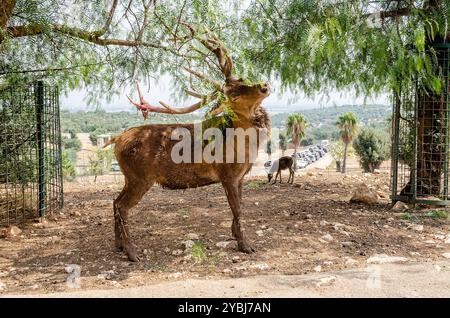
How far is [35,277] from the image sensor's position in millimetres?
5289

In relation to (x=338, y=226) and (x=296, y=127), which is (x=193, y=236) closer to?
(x=338, y=226)

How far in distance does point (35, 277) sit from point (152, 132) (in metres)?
2.10

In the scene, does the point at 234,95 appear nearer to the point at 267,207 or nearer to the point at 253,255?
the point at 253,255

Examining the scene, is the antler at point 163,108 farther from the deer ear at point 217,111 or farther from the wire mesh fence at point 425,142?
the wire mesh fence at point 425,142

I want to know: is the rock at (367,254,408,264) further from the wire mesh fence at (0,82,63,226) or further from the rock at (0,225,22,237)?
the wire mesh fence at (0,82,63,226)

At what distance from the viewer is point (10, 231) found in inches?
281

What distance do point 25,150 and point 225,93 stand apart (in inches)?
159

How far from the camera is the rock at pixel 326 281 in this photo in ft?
15.3

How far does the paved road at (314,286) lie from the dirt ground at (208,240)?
36cm

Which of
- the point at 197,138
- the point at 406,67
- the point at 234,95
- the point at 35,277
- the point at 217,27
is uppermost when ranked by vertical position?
the point at 217,27

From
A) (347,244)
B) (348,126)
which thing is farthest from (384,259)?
(348,126)

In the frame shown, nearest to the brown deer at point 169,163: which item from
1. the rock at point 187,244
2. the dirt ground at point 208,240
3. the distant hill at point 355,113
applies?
the dirt ground at point 208,240

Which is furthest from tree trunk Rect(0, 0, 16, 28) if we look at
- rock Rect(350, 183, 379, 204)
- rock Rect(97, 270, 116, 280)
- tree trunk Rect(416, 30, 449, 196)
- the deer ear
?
tree trunk Rect(416, 30, 449, 196)
